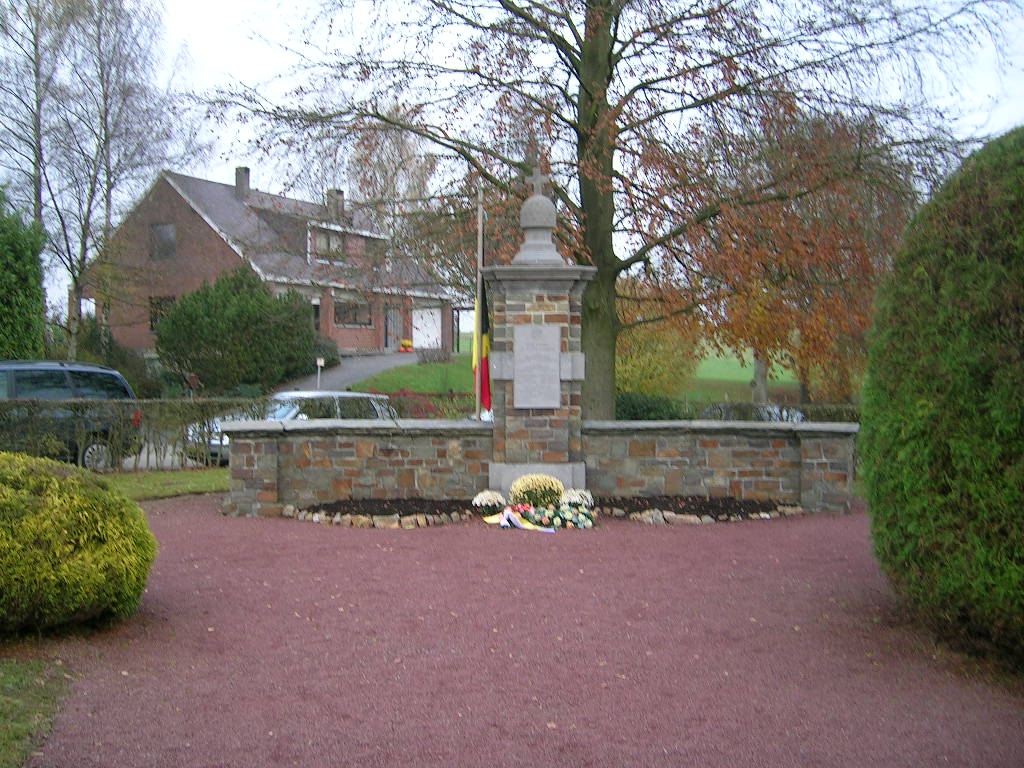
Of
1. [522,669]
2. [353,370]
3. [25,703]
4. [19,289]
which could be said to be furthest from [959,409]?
[353,370]

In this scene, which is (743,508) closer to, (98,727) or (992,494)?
(992,494)

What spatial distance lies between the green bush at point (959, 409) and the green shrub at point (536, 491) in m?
4.90

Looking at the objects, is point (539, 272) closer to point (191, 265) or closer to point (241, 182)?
point (191, 265)

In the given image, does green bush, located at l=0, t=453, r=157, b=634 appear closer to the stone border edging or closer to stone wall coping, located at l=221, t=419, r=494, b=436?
the stone border edging

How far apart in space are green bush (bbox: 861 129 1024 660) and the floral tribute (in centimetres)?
455

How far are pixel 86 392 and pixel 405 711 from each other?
12.6 metres

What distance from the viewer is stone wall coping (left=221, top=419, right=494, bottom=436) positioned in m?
10.6

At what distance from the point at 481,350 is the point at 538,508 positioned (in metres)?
2.27

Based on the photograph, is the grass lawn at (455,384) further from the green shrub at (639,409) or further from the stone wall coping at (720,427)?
the stone wall coping at (720,427)

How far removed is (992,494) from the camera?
4758 millimetres

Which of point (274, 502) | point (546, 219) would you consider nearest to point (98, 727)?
point (274, 502)

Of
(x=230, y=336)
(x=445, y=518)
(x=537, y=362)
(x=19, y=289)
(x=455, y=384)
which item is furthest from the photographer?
(x=455, y=384)

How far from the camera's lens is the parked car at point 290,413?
53.5 ft

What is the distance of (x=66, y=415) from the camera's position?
48.2 feet
